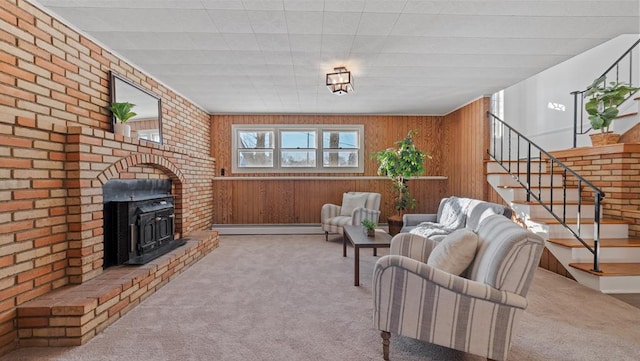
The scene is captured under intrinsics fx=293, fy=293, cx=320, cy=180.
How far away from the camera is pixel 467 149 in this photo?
5.34 meters

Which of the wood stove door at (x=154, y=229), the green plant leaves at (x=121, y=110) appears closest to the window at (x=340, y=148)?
the wood stove door at (x=154, y=229)

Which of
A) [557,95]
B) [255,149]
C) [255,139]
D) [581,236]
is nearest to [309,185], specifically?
[255,149]

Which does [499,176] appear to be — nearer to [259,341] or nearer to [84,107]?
[259,341]

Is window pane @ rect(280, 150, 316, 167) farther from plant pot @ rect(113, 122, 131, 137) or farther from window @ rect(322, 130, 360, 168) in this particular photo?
plant pot @ rect(113, 122, 131, 137)

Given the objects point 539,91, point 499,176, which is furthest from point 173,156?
point 539,91

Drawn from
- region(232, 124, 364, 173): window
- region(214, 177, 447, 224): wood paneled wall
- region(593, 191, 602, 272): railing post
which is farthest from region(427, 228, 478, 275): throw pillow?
region(232, 124, 364, 173): window

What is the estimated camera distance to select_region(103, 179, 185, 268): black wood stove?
9.52ft

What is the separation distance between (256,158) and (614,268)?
18.3ft

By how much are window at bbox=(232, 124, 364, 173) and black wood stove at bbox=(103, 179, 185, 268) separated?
2.70 meters

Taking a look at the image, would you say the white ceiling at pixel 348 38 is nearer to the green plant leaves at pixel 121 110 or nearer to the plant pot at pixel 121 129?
the green plant leaves at pixel 121 110

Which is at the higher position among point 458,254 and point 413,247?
point 458,254

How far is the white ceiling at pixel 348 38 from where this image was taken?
7.82 feet

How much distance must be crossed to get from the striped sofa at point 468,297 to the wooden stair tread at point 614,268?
1.97 m

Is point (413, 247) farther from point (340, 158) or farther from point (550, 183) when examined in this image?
point (340, 158)
